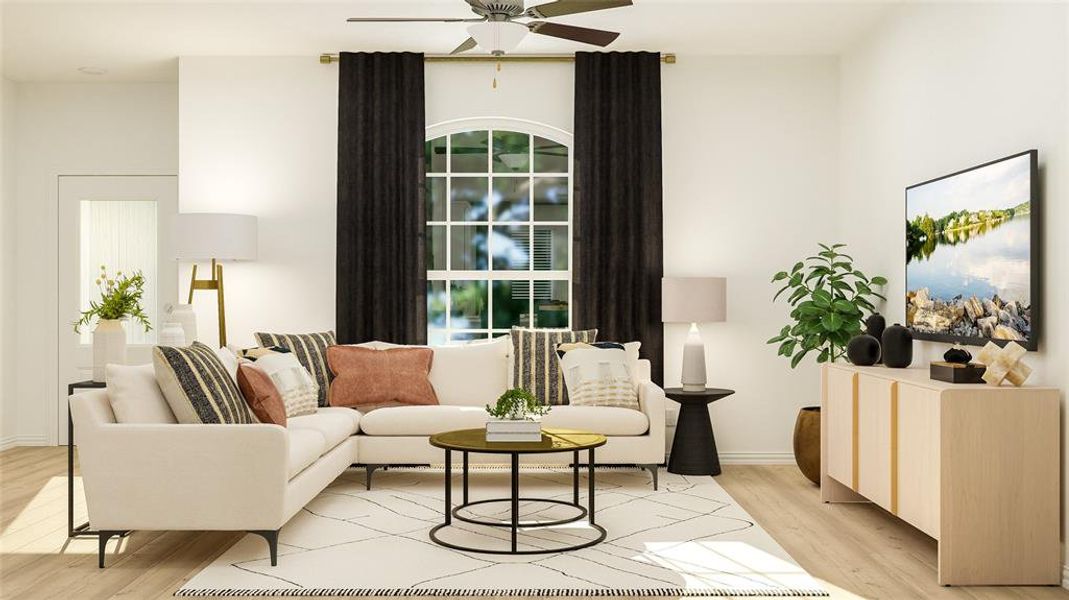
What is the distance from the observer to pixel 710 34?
19.7 ft

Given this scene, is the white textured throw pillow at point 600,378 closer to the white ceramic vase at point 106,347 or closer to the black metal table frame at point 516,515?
the black metal table frame at point 516,515

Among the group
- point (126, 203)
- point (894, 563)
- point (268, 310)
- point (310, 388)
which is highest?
Answer: point (126, 203)

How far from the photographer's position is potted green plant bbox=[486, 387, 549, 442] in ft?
13.7

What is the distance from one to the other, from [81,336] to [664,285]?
4565mm

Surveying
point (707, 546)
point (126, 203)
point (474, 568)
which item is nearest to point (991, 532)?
point (707, 546)

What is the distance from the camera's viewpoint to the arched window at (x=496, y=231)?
6547 millimetres

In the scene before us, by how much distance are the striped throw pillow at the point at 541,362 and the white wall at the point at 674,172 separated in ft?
3.08

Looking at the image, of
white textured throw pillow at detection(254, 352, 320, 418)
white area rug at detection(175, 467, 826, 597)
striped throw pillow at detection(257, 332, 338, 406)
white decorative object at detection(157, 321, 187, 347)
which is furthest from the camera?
Answer: striped throw pillow at detection(257, 332, 338, 406)

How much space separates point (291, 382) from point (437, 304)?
1625mm

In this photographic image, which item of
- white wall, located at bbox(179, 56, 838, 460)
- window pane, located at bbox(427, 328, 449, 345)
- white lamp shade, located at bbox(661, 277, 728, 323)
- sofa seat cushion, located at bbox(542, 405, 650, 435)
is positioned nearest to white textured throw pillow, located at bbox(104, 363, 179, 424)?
sofa seat cushion, located at bbox(542, 405, 650, 435)

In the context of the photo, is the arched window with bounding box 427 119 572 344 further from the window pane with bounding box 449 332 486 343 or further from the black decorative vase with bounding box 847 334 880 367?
the black decorative vase with bounding box 847 334 880 367

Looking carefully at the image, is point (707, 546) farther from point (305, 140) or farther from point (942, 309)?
point (305, 140)

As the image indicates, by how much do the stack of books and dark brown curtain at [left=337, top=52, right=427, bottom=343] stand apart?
7.34ft

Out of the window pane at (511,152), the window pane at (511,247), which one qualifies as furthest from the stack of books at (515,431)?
the window pane at (511,152)
